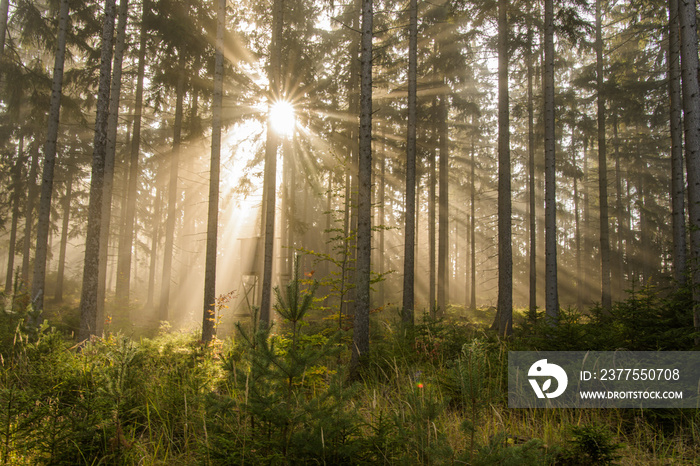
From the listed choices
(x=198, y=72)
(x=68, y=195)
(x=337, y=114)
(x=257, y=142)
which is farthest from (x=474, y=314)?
(x=68, y=195)

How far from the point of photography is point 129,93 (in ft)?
70.5

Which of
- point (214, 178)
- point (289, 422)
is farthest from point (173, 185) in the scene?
point (289, 422)

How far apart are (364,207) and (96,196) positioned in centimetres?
760

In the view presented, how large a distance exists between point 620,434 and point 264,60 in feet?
55.8

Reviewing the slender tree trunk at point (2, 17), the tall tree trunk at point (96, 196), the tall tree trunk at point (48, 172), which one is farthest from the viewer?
the slender tree trunk at point (2, 17)

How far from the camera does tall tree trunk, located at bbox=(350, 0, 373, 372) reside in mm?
7293

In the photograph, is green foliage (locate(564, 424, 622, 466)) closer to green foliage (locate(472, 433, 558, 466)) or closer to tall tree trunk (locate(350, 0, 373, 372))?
green foliage (locate(472, 433, 558, 466))

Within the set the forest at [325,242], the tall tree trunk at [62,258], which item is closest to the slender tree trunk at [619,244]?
the forest at [325,242]

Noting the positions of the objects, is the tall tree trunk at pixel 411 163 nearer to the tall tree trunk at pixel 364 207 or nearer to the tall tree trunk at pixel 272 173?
the tall tree trunk at pixel 364 207

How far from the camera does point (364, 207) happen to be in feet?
24.6

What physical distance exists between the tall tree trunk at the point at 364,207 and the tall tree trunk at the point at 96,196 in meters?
7.07

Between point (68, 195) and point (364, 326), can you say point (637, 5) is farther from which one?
point (68, 195)

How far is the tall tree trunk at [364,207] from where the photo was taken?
7.29 m

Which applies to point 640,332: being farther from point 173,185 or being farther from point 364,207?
point 173,185
